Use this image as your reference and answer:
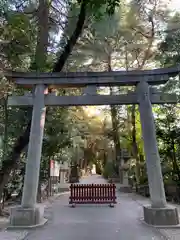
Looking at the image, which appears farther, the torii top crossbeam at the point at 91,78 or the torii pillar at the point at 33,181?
the torii top crossbeam at the point at 91,78

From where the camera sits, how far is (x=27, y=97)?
7.88 m

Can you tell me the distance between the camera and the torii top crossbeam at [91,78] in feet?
25.6

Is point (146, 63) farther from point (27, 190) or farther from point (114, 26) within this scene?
point (27, 190)

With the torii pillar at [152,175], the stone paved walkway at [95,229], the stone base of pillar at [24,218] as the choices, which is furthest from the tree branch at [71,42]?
the stone paved walkway at [95,229]

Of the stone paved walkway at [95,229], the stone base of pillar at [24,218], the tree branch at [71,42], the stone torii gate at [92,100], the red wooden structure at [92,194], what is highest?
the tree branch at [71,42]

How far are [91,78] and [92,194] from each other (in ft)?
19.5

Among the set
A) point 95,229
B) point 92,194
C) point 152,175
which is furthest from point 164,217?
point 92,194

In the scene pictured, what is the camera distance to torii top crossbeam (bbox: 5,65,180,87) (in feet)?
25.6

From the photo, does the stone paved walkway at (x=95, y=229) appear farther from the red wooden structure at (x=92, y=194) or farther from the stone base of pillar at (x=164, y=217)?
the red wooden structure at (x=92, y=194)

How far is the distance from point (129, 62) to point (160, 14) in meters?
3.81

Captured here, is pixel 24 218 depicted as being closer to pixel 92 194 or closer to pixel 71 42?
pixel 92 194

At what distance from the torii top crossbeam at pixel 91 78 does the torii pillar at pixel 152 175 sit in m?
0.29

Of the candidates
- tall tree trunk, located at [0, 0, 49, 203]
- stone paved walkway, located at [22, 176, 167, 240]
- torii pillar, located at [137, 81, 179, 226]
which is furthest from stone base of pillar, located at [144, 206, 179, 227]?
tall tree trunk, located at [0, 0, 49, 203]

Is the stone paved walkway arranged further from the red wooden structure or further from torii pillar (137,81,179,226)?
the red wooden structure
